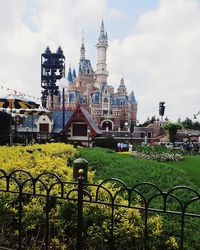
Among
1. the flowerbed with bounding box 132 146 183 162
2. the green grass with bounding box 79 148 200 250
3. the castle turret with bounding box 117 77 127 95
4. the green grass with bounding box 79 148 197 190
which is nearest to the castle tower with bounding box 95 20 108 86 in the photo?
the castle turret with bounding box 117 77 127 95

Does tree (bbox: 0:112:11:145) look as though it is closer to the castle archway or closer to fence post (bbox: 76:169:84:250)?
fence post (bbox: 76:169:84:250)

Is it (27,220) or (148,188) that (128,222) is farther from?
(148,188)

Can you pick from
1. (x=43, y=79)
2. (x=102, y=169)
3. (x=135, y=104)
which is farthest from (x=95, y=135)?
(x=135, y=104)

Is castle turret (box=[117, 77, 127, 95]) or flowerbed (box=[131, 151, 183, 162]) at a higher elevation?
castle turret (box=[117, 77, 127, 95])

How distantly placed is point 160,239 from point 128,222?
534mm

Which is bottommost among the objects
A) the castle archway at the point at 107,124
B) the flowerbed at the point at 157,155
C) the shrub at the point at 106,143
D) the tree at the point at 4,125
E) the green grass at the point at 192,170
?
the green grass at the point at 192,170

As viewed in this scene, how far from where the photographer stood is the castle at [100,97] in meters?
64.2

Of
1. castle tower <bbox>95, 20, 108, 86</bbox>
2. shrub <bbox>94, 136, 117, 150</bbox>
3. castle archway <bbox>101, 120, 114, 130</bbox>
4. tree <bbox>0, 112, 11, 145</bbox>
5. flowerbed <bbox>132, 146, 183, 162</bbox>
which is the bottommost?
flowerbed <bbox>132, 146, 183, 162</bbox>

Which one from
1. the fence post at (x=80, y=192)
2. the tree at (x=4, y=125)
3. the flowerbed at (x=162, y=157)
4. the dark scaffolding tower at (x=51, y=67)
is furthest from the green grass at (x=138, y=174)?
the dark scaffolding tower at (x=51, y=67)

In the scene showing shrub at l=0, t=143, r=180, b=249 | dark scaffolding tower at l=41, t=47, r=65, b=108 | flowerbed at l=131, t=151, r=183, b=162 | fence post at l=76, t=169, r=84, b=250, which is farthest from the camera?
dark scaffolding tower at l=41, t=47, r=65, b=108

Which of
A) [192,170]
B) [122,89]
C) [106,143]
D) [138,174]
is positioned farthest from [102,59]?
[138,174]

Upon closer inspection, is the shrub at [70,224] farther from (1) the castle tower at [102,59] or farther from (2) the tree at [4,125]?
(1) the castle tower at [102,59]

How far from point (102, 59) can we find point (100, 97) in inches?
574

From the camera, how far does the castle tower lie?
73250 millimetres
